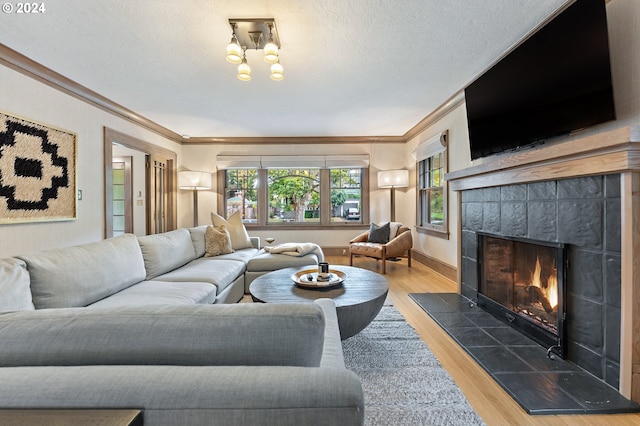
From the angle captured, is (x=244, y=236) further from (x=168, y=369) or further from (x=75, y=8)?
(x=168, y=369)

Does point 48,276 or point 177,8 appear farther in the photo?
point 177,8

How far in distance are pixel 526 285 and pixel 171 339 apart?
273cm

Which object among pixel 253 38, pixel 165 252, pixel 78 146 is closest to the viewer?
pixel 253 38

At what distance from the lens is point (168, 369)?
72cm

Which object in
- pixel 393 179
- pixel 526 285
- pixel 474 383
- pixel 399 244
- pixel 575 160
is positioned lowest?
pixel 474 383

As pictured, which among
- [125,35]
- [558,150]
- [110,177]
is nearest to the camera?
[558,150]

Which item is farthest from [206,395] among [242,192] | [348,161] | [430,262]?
[242,192]

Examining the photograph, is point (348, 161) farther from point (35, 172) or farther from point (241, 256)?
point (35, 172)

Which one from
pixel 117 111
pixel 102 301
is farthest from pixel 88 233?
pixel 102 301

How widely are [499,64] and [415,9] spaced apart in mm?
993

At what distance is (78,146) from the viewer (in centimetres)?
330

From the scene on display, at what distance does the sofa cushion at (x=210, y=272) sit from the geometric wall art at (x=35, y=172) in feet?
4.38

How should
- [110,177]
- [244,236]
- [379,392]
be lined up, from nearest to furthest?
[379,392] → [110,177] → [244,236]

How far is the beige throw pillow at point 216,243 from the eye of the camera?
3.74m
